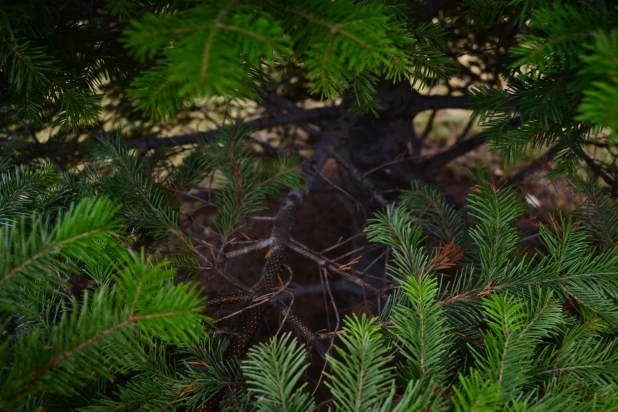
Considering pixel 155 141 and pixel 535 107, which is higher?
pixel 535 107

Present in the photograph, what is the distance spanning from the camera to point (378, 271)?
2045 millimetres

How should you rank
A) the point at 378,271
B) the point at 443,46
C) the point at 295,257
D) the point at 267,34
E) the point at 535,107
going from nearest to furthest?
the point at 267,34
the point at 535,107
the point at 443,46
the point at 378,271
the point at 295,257

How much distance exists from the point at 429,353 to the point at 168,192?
993mm

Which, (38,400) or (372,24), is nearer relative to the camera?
(372,24)

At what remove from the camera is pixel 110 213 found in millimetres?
666

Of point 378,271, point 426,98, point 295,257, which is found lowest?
point 295,257

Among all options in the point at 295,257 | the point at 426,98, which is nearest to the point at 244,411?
the point at 426,98

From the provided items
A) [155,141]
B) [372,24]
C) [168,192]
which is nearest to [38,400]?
[168,192]

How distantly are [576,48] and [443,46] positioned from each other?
0.48 meters

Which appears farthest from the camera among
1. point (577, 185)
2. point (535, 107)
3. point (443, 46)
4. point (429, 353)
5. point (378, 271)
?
point (378, 271)

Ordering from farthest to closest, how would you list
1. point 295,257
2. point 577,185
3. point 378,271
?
point 295,257
point 378,271
point 577,185

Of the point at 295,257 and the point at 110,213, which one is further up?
the point at 110,213

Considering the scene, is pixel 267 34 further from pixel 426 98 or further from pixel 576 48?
pixel 426 98

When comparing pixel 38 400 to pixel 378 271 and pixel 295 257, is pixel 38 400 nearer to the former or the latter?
pixel 378 271
